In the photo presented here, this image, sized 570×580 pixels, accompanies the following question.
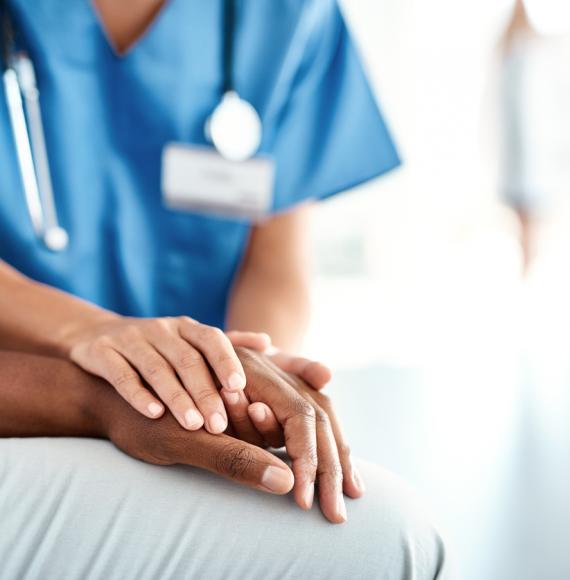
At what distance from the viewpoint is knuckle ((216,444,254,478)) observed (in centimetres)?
55

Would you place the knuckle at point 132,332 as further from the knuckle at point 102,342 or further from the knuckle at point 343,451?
the knuckle at point 343,451

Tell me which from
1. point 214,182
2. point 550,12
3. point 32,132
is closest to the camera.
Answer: point 32,132

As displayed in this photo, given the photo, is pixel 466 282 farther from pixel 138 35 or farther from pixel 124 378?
pixel 124 378

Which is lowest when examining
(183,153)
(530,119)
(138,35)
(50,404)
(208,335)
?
(50,404)

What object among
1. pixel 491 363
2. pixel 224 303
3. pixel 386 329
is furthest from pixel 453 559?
pixel 386 329

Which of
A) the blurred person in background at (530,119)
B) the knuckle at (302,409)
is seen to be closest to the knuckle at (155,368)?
the knuckle at (302,409)

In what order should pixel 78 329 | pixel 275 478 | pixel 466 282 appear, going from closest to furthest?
pixel 275 478
pixel 78 329
pixel 466 282

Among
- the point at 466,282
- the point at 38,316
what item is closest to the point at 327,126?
the point at 38,316

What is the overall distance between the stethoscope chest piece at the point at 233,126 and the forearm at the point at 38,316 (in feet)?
1.08

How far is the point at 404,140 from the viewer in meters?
4.71

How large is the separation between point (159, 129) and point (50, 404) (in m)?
0.48

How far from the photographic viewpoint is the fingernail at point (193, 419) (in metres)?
0.58

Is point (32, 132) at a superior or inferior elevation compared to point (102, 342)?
superior

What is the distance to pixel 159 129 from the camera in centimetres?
103
